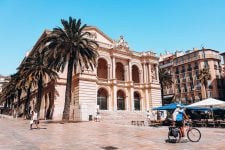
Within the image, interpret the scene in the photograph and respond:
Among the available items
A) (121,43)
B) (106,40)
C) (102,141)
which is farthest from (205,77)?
(102,141)

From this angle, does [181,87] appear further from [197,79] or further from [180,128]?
[180,128]

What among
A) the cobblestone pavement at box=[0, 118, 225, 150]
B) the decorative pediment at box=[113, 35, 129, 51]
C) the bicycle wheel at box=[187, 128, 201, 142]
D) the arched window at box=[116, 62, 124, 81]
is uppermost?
the decorative pediment at box=[113, 35, 129, 51]

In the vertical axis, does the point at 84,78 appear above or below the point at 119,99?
above

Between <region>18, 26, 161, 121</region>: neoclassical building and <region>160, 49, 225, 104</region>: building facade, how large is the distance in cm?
2198

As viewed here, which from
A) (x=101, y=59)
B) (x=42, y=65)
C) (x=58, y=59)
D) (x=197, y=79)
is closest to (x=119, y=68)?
(x=101, y=59)

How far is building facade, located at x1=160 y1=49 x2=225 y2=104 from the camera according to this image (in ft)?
221

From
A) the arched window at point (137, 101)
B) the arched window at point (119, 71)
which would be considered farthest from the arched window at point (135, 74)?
the arched window at point (137, 101)

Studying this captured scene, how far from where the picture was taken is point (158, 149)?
9.94m

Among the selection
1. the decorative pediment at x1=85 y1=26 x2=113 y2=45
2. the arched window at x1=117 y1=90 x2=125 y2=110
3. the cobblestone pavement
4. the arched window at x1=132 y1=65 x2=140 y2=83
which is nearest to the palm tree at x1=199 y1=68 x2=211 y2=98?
the arched window at x1=132 y1=65 x2=140 y2=83

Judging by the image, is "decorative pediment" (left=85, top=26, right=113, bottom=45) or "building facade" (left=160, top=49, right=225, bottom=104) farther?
"building facade" (left=160, top=49, right=225, bottom=104)

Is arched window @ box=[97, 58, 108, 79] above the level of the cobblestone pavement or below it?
above

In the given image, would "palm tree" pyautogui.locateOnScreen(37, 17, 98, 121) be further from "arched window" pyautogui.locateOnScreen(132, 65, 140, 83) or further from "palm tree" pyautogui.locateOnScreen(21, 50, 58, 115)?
"arched window" pyautogui.locateOnScreen(132, 65, 140, 83)

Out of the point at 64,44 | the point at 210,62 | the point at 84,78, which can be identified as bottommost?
the point at 84,78

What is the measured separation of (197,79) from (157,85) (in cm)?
2248
